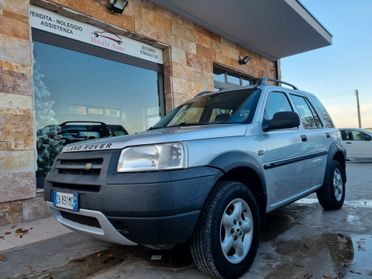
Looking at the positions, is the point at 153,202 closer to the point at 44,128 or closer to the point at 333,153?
the point at 333,153

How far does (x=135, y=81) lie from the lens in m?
8.12

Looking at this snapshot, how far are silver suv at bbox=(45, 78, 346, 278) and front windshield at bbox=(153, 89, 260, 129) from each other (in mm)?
15

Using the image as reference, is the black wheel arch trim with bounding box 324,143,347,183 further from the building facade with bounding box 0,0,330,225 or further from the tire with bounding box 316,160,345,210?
the building facade with bounding box 0,0,330,225

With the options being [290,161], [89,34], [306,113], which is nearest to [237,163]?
[290,161]

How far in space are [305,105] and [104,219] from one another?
11.1 ft

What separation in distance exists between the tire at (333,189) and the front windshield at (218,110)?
1981 mm

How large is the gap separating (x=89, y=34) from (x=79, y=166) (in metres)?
4.61

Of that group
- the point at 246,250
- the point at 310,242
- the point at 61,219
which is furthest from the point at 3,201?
the point at 310,242

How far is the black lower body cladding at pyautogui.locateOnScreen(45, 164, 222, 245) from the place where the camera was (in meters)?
2.37

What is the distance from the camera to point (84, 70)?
7.15 meters

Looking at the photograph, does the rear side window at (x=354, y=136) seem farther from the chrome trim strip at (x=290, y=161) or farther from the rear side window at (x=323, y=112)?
the chrome trim strip at (x=290, y=161)

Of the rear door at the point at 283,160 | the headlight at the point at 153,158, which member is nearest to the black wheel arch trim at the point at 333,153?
the rear door at the point at 283,160

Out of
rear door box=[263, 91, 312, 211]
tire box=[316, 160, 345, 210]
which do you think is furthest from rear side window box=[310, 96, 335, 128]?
rear door box=[263, 91, 312, 211]

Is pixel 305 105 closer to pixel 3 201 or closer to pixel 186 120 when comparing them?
pixel 186 120
